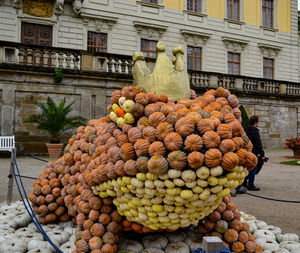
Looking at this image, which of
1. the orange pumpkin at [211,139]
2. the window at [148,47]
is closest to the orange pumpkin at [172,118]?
the orange pumpkin at [211,139]

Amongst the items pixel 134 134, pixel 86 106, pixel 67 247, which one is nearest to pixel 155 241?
pixel 67 247

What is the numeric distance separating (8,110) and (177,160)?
37.2 feet

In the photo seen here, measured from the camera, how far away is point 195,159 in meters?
1.67

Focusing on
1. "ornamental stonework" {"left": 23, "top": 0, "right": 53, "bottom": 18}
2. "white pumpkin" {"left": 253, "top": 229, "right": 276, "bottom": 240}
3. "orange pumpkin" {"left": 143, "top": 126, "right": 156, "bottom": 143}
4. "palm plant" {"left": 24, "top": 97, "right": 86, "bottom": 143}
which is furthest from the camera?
"ornamental stonework" {"left": 23, "top": 0, "right": 53, "bottom": 18}

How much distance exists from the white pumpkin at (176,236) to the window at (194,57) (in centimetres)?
1889

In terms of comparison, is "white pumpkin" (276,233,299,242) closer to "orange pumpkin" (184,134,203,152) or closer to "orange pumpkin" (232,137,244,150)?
"orange pumpkin" (232,137,244,150)

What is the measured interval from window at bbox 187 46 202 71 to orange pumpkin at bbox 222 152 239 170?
19437mm

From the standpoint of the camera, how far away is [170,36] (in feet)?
64.6

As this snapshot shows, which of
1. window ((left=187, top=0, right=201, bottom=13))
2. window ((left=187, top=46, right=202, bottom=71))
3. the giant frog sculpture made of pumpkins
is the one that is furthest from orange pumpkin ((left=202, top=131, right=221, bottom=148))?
window ((left=187, top=0, right=201, bottom=13))

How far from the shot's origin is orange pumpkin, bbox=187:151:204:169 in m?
1.67

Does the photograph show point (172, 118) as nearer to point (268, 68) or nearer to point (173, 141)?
point (173, 141)

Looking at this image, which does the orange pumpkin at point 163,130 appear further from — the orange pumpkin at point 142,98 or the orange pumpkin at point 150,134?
the orange pumpkin at point 142,98

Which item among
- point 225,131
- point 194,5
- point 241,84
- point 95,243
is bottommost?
point 95,243

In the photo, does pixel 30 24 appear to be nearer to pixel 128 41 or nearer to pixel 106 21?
pixel 106 21
